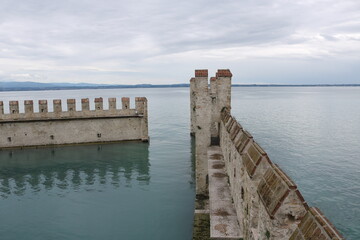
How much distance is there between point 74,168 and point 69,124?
5770mm

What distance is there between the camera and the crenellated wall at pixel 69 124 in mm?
22562

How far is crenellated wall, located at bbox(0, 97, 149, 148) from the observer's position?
22.6 m

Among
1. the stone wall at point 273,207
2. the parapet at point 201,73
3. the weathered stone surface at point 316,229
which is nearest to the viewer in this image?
the weathered stone surface at point 316,229

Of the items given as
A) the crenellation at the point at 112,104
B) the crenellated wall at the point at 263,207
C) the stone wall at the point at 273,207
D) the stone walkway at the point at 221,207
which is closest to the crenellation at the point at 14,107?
the crenellation at the point at 112,104

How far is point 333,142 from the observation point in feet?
90.1

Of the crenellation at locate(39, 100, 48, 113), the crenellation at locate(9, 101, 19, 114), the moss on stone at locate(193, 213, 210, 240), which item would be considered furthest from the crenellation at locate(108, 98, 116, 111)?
the moss on stone at locate(193, 213, 210, 240)

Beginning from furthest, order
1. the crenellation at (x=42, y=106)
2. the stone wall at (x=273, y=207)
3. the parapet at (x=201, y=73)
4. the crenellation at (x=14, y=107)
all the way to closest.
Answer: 1. the crenellation at (x=42, y=106)
2. the crenellation at (x=14, y=107)
3. the parapet at (x=201, y=73)
4. the stone wall at (x=273, y=207)

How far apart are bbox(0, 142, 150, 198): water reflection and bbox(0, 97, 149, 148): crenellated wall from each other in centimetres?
75

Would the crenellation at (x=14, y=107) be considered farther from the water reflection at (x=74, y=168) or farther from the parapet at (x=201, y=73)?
the parapet at (x=201, y=73)

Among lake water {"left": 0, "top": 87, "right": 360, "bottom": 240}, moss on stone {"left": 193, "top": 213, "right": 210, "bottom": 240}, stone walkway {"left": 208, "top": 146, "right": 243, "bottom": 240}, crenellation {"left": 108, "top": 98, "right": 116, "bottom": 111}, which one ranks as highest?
crenellation {"left": 108, "top": 98, "right": 116, "bottom": 111}

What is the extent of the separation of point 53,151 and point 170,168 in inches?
381

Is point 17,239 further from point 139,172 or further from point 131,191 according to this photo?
point 139,172

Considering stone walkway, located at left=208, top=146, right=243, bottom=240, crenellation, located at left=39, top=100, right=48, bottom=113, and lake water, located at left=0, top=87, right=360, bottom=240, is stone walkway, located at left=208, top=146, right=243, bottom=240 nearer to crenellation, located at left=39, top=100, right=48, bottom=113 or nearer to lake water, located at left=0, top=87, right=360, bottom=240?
lake water, located at left=0, top=87, right=360, bottom=240

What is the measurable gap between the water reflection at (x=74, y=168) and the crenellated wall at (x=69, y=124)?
748mm
